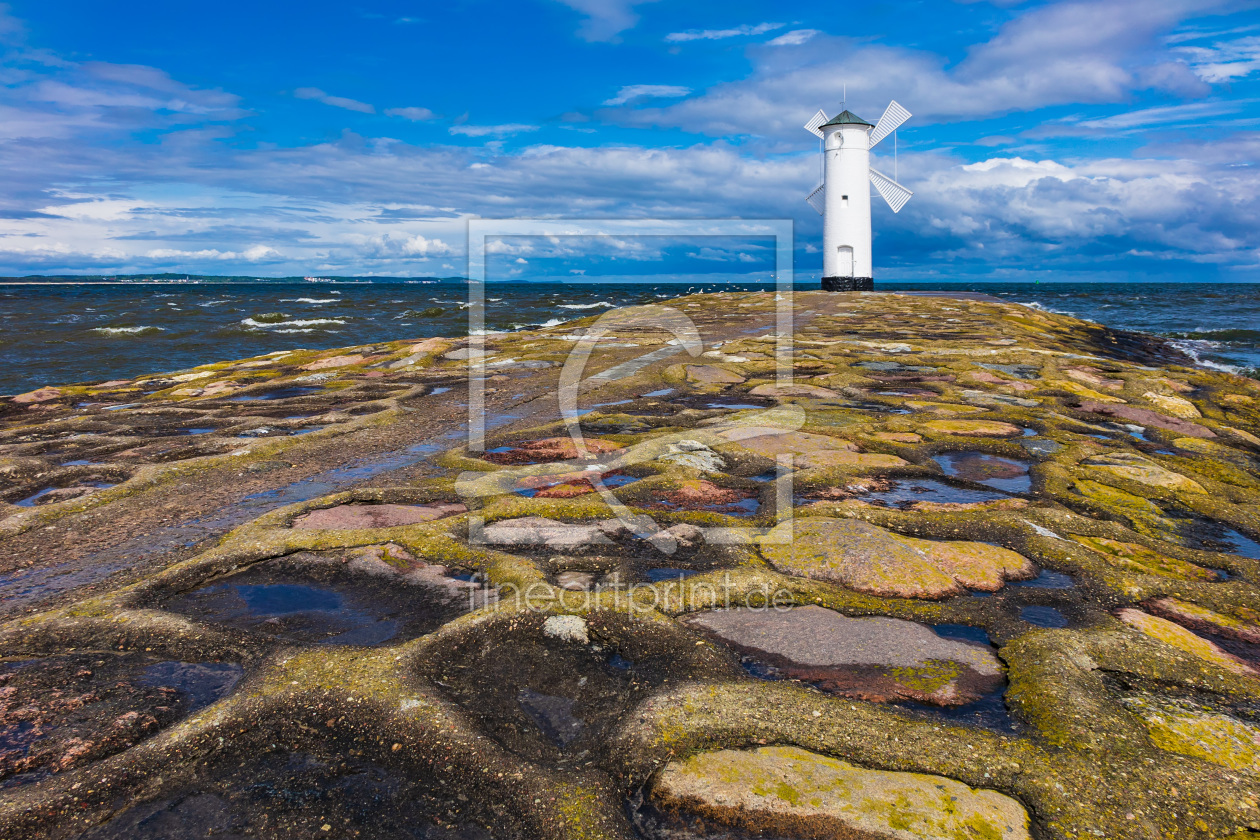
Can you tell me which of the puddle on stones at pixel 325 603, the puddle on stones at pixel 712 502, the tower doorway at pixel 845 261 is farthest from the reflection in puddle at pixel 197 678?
the tower doorway at pixel 845 261

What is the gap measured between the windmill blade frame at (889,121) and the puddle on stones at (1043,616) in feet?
140

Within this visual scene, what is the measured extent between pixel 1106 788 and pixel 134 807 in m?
3.73

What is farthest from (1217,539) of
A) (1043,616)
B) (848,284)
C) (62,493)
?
(848,284)

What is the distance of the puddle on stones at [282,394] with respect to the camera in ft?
A: 40.6

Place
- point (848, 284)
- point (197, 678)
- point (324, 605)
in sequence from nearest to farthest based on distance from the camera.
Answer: point (197, 678) < point (324, 605) < point (848, 284)

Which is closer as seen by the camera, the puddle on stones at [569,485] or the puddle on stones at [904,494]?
the puddle on stones at [904,494]

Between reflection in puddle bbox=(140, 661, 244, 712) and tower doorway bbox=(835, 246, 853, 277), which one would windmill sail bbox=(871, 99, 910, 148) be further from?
reflection in puddle bbox=(140, 661, 244, 712)

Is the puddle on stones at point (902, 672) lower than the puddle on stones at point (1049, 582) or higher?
lower

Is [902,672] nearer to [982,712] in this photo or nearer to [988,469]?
[982,712]

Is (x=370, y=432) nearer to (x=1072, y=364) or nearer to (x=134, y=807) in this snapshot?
(x=134, y=807)

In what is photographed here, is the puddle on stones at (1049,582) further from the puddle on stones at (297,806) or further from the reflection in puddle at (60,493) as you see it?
the reflection in puddle at (60,493)

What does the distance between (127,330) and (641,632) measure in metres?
42.2

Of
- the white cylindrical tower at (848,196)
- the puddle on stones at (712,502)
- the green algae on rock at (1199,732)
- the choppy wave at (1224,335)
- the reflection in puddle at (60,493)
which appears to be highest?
the white cylindrical tower at (848,196)

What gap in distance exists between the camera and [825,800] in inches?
105
